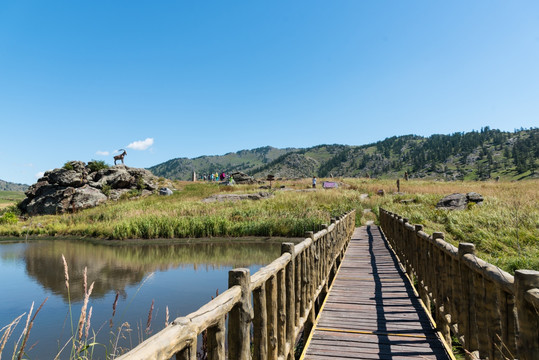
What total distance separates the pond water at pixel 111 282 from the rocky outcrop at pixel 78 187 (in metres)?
14.7

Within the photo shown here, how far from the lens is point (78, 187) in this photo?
37.7 metres

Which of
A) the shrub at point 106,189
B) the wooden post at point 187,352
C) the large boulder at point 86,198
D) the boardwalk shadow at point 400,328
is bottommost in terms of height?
the boardwalk shadow at point 400,328

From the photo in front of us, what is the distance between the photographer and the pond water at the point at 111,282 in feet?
23.8

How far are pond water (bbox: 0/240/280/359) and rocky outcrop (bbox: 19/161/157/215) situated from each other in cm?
1470

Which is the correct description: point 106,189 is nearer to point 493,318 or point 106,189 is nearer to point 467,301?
point 467,301

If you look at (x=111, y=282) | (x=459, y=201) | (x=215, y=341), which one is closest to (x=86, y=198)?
(x=111, y=282)

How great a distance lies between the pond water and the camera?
726 centimetres

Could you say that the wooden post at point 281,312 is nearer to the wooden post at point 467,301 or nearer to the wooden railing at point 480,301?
the wooden railing at point 480,301

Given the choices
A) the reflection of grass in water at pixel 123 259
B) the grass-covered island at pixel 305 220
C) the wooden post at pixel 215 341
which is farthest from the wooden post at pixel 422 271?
the reflection of grass in water at pixel 123 259

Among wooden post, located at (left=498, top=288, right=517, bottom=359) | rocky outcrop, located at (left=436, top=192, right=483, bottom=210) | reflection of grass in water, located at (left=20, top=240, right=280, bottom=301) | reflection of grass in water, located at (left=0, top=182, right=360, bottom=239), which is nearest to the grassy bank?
rocky outcrop, located at (left=436, top=192, right=483, bottom=210)

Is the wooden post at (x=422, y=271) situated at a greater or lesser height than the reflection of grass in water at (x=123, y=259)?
greater

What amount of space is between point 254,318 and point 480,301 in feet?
6.82

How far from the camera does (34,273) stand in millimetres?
13211

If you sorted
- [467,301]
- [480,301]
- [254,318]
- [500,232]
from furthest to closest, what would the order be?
1. [500,232]
2. [467,301]
3. [480,301]
4. [254,318]
